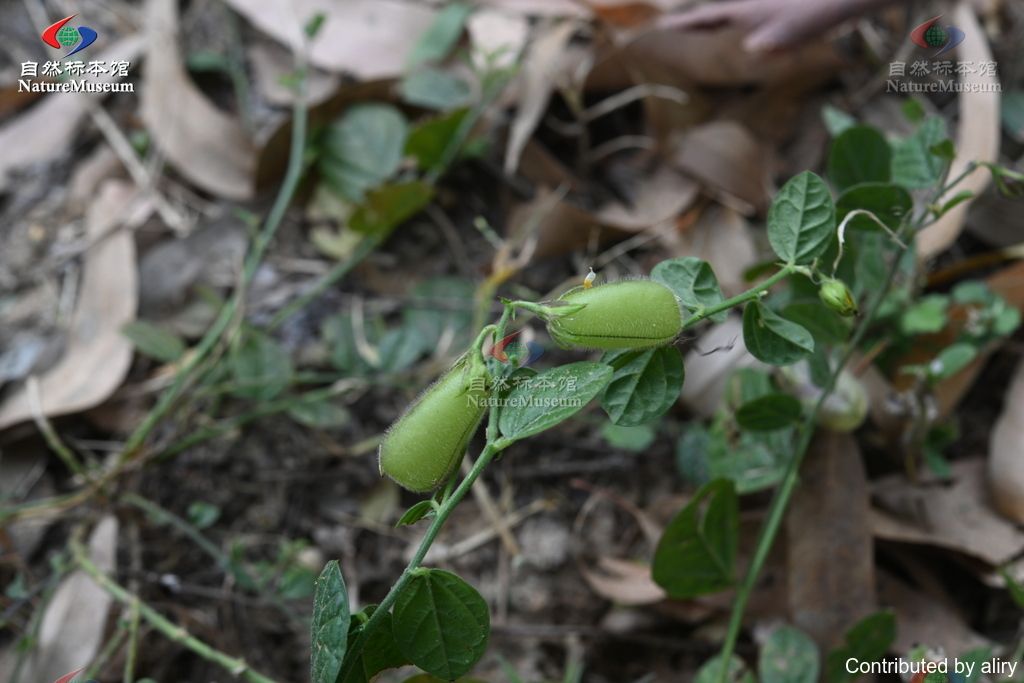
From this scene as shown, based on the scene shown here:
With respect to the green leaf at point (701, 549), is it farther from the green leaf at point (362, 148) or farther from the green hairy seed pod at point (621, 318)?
the green leaf at point (362, 148)

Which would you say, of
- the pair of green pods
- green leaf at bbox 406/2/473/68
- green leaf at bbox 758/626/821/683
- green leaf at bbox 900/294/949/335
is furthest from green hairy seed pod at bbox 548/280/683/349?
green leaf at bbox 406/2/473/68

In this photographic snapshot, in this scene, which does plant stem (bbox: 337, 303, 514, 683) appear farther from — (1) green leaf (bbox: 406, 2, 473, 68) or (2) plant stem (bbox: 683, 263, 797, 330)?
(1) green leaf (bbox: 406, 2, 473, 68)

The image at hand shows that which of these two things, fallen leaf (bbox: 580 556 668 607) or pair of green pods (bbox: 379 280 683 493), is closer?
pair of green pods (bbox: 379 280 683 493)

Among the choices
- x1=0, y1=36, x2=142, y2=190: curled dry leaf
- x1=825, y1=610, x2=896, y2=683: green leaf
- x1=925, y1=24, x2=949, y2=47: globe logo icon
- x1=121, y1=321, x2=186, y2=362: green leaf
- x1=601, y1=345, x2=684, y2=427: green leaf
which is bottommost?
x1=825, y1=610, x2=896, y2=683: green leaf

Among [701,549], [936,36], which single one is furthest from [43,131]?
[936,36]

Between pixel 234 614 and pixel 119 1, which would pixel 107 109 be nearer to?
pixel 119 1
